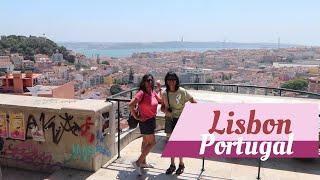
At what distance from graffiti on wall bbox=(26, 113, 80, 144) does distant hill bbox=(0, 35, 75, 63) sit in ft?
445

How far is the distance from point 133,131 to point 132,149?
0.53 meters

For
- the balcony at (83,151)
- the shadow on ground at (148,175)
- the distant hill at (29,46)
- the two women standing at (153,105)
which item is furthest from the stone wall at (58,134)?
the distant hill at (29,46)

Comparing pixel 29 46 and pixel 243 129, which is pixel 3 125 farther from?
pixel 29 46

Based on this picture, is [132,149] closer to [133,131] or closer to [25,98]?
[133,131]

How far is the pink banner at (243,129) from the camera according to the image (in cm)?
494

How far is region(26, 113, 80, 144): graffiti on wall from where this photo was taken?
5.07m

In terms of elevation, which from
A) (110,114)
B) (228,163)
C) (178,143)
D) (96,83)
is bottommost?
(96,83)

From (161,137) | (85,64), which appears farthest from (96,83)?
(161,137)

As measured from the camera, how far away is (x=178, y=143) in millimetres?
5043

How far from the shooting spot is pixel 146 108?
4.86 m

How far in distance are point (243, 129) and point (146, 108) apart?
1.45m

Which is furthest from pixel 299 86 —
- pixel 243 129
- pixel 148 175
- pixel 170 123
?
pixel 148 175

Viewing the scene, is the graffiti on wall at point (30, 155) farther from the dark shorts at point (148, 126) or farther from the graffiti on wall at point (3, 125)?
the dark shorts at point (148, 126)

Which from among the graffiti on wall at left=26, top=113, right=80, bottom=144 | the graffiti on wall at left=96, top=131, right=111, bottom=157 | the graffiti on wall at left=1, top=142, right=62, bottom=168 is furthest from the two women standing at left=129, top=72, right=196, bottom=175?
the graffiti on wall at left=1, top=142, right=62, bottom=168
